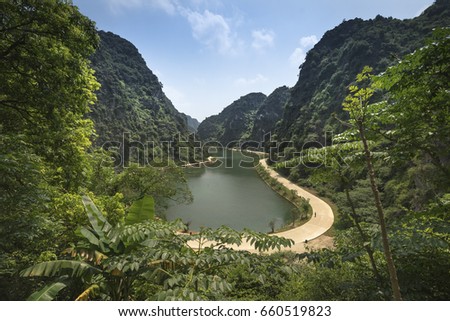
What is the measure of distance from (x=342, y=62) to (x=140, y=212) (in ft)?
295

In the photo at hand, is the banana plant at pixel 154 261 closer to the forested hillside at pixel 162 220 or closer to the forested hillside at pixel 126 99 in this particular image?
the forested hillside at pixel 162 220

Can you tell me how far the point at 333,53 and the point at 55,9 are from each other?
103999 mm

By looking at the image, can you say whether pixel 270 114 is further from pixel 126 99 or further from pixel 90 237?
pixel 90 237

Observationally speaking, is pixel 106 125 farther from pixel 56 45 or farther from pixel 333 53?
pixel 333 53

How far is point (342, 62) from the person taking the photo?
77875mm

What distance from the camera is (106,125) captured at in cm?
7094

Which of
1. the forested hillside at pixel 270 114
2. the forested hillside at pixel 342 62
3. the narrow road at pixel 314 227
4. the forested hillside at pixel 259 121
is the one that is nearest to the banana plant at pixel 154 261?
the narrow road at pixel 314 227

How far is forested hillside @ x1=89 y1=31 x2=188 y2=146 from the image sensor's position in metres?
73.5

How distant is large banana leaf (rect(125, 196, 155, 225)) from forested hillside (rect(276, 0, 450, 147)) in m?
46.1

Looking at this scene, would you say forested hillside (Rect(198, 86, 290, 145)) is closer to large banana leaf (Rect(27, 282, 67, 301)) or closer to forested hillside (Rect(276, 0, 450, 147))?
forested hillside (Rect(276, 0, 450, 147))

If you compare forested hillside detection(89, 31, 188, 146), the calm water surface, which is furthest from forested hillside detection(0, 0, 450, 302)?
forested hillside detection(89, 31, 188, 146)

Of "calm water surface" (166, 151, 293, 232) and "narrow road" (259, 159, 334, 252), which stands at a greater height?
"narrow road" (259, 159, 334, 252)

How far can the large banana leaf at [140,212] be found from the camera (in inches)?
224

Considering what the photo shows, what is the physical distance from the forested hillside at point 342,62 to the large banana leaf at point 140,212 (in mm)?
46052
